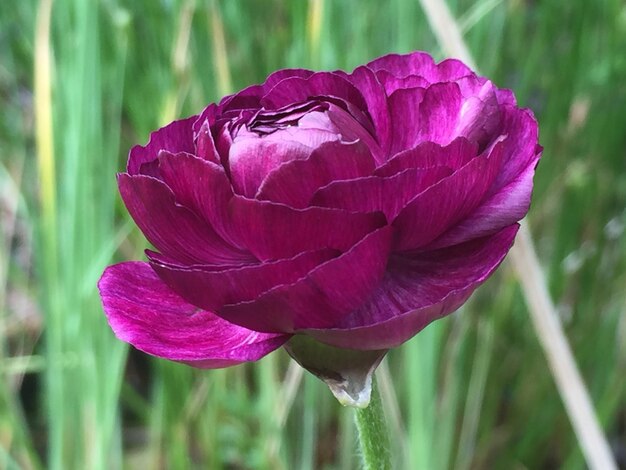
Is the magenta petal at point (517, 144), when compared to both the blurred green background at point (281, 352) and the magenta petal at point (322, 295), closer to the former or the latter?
the magenta petal at point (322, 295)

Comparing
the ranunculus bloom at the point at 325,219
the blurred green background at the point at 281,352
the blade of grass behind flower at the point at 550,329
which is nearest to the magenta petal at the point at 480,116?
the ranunculus bloom at the point at 325,219

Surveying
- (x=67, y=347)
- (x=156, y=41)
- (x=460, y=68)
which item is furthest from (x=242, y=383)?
(x=460, y=68)

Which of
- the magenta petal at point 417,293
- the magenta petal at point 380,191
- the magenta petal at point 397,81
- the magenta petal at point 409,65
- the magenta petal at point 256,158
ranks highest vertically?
the magenta petal at point 409,65

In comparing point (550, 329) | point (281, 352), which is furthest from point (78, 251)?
point (550, 329)

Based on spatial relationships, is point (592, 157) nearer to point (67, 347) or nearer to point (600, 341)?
point (600, 341)

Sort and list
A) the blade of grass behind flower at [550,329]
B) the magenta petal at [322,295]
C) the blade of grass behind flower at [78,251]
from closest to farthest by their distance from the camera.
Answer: the magenta petal at [322,295], the blade of grass behind flower at [550,329], the blade of grass behind flower at [78,251]

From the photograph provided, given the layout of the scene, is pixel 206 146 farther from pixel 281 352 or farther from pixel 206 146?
pixel 281 352
